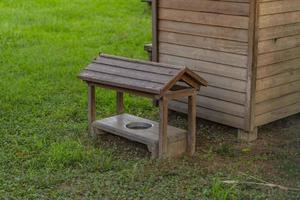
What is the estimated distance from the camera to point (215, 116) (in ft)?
19.7

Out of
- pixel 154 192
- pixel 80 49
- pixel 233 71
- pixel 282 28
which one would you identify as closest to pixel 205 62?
pixel 233 71

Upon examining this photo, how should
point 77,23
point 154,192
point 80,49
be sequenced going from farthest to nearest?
point 77,23 → point 80,49 → point 154,192

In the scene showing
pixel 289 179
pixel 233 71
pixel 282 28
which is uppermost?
pixel 282 28

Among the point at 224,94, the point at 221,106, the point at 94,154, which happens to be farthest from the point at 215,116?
the point at 94,154

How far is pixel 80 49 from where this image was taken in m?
9.64

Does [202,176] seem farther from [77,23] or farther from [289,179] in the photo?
[77,23]

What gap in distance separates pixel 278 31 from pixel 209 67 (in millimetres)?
725

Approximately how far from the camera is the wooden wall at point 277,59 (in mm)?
5617

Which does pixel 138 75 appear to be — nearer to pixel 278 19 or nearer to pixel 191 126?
pixel 191 126

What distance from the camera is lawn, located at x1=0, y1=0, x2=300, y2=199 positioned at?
15.2ft

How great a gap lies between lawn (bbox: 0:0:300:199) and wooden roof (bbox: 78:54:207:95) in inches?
24.2

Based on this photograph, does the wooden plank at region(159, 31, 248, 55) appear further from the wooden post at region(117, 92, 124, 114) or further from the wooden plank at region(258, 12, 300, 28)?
the wooden post at region(117, 92, 124, 114)

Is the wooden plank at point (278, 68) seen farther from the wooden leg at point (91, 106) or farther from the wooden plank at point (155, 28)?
the wooden leg at point (91, 106)

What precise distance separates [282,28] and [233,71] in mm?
618
